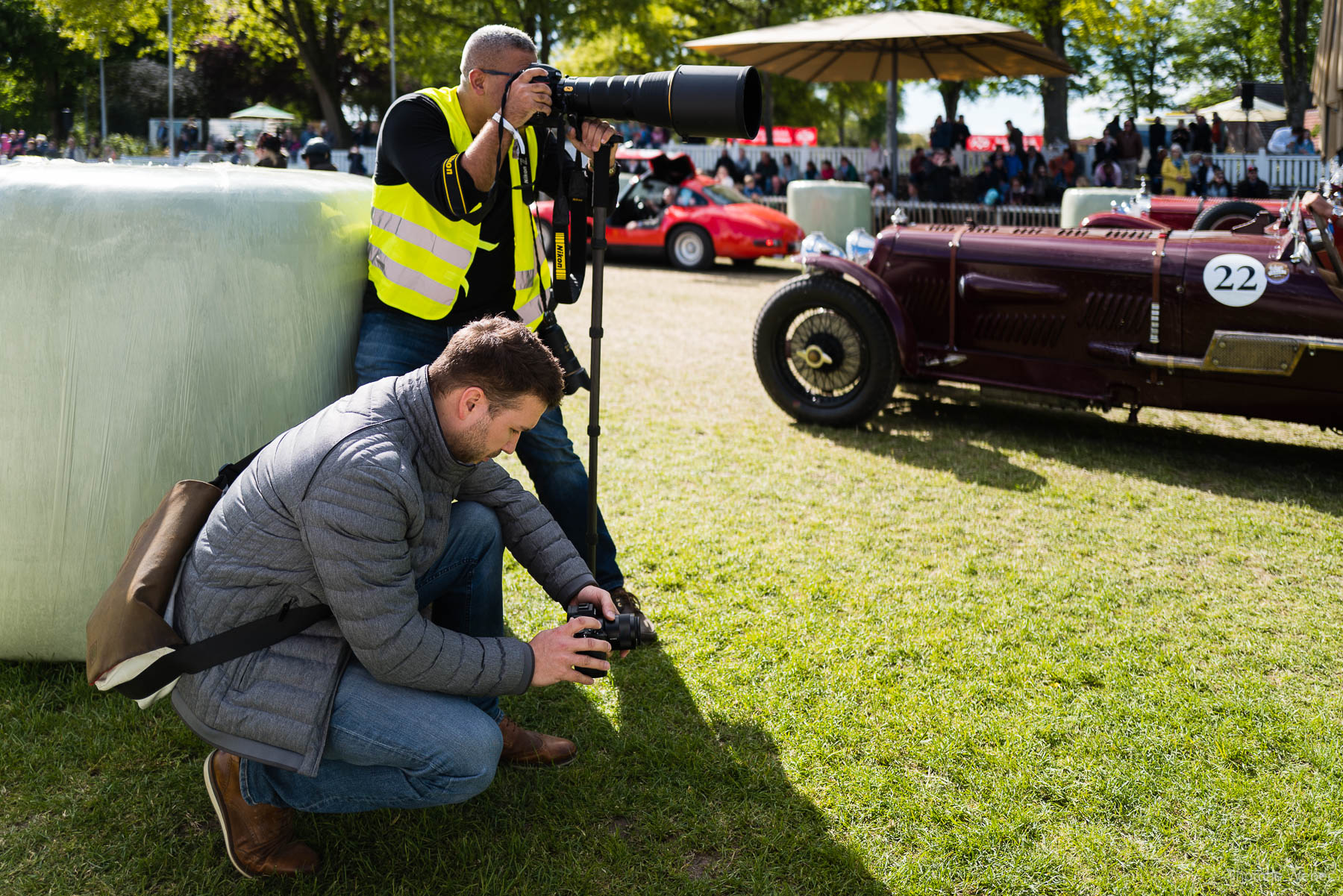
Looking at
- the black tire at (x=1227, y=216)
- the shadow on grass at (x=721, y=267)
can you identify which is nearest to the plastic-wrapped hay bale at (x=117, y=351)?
the black tire at (x=1227, y=216)

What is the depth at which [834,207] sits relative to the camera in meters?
15.9

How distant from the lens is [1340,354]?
5105 millimetres

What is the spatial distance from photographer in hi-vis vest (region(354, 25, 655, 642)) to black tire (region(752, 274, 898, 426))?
9.96 feet

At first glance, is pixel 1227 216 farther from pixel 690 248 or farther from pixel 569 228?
pixel 690 248

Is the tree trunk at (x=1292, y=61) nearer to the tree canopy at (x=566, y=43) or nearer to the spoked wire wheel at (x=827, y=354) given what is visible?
the tree canopy at (x=566, y=43)

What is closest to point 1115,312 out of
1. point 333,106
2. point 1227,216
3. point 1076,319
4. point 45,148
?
point 1076,319

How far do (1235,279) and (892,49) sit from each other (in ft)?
33.4

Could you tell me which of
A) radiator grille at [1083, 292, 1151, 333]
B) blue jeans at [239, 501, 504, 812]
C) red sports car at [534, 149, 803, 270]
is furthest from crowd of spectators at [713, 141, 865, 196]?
blue jeans at [239, 501, 504, 812]

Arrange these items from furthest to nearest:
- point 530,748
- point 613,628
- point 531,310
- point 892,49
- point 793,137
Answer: point 793,137
point 892,49
point 531,310
point 530,748
point 613,628

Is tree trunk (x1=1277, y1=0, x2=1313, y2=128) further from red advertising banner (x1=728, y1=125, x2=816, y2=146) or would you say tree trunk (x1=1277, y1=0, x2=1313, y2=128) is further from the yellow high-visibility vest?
the yellow high-visibility vest

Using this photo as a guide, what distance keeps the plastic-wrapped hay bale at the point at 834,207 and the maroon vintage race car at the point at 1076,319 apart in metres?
9.28

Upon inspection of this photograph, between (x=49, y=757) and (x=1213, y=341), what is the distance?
5.12 metres

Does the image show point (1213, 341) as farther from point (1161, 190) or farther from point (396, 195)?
point (1161, 190)

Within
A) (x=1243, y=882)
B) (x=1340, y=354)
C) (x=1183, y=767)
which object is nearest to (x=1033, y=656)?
(x=1183, y=767)
